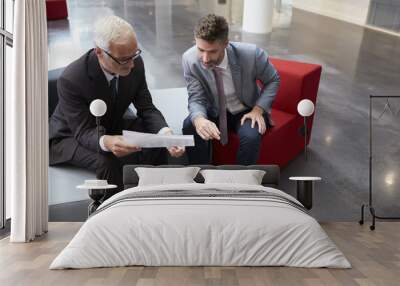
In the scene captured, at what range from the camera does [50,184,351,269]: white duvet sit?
11.6 ft

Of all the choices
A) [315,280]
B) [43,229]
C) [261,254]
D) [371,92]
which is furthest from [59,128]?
[371,92]

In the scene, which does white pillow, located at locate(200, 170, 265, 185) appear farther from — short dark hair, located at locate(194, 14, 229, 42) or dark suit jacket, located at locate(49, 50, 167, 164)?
short dark hair, located at locate(194, 14, 229, 42)

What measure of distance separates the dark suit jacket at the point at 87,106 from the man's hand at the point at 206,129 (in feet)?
1.30

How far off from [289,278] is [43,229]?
234 centimetres

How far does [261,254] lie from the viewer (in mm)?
3578

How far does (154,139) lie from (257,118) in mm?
1043

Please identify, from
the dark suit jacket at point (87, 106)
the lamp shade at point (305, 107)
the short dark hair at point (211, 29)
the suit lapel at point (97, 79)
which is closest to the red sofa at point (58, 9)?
the dark suit jacket at point (87, 106)

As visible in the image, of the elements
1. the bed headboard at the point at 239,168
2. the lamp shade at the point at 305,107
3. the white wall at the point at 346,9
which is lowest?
the bed headboard at the point at 239,168

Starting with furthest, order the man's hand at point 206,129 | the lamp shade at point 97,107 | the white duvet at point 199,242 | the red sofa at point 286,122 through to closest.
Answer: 1. the red sofa at point 286,122
2. the man's hand at point 206,129
3. the lamp shade at point 97,107
4. the white duvet at point 199,242

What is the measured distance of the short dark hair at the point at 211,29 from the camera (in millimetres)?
5043

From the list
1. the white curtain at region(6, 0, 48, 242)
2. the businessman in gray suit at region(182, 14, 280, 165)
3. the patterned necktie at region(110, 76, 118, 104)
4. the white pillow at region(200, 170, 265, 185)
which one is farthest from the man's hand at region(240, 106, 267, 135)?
the white curtain at region(6, 0, 48, 242)

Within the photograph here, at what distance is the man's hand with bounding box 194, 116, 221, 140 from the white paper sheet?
17 centimetres

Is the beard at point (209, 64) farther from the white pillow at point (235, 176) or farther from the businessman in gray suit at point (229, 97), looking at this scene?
the white pillow at point (235, 176)

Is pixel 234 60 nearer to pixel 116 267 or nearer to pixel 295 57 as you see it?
pixel 295 57
